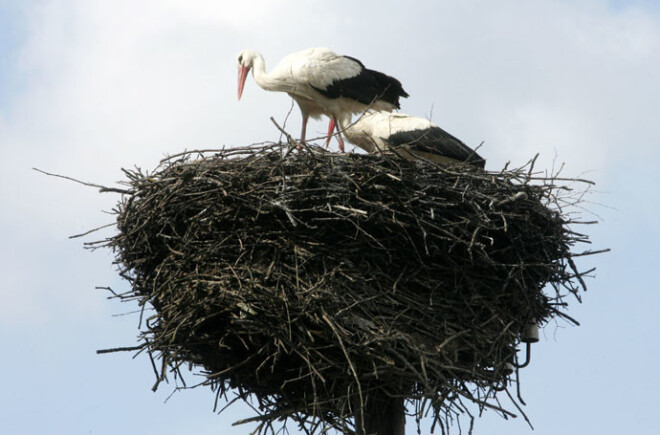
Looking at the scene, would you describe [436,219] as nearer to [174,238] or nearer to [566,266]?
[566,266]

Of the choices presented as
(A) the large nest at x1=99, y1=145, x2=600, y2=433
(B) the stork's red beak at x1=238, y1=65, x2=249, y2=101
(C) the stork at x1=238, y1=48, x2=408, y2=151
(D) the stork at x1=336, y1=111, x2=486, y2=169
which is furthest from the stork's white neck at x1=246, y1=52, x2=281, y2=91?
(A) the large nest at x1=99, y1=145, x2=600, y2=433

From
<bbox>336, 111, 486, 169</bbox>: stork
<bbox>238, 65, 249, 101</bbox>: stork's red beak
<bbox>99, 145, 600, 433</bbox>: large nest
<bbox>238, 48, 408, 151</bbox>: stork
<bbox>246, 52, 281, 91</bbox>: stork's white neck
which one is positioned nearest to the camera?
<bbox>99, 145, 600, 433</bbox>: large nest

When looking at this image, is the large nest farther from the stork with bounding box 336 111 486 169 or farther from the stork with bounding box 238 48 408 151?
the stork with bounding box 238 48 408 151

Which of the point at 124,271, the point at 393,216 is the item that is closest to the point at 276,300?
the point at 393,216

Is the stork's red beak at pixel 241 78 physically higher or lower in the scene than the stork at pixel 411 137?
higher

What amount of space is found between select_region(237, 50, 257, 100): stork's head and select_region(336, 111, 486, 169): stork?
4.53 feet

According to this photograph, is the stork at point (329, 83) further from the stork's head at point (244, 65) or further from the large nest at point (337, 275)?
the large nest at point (337, 275)

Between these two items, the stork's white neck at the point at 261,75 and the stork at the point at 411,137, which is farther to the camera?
the stork's white neck at the point at 261,75

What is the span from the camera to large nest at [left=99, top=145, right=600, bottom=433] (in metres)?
6.56

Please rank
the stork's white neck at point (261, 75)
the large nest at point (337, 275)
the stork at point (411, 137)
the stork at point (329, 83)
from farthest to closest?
the stork's white neck at point (261, 75)
the stork at point (329, 83)
the stork at point (411, 137)
the large nest at point (337, 275)

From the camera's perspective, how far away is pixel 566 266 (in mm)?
7234

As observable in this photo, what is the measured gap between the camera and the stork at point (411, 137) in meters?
8.83

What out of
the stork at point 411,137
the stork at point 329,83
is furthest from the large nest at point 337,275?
the stork at point 329,83

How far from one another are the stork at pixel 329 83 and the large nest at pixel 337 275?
235 cm
